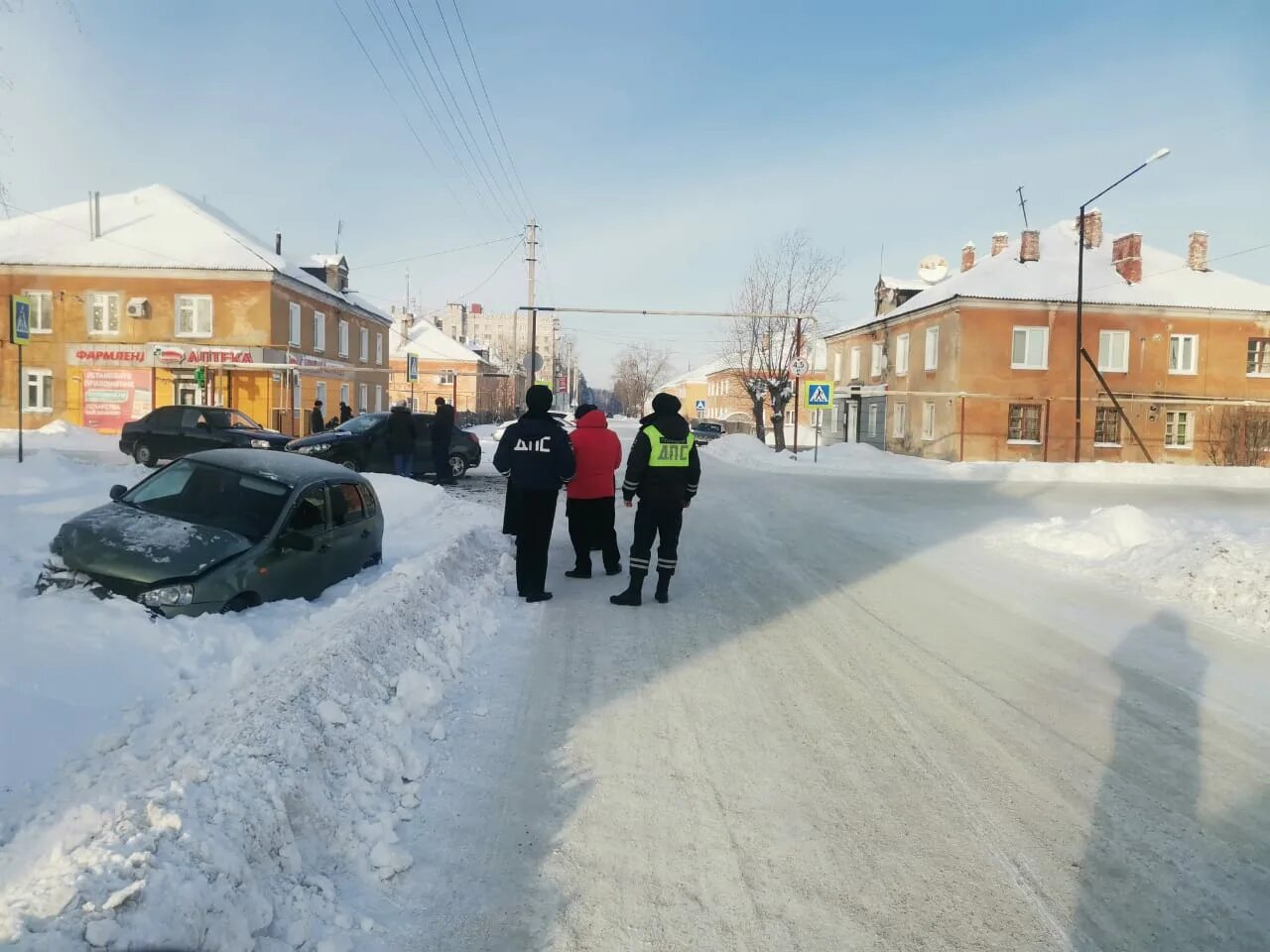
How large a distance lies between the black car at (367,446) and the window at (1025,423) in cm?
2526

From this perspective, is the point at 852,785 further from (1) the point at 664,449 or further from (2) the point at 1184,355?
(2) the point at 1184,355

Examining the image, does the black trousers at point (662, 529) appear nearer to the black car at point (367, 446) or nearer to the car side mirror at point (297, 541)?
the car side mirror at point (297, 541)

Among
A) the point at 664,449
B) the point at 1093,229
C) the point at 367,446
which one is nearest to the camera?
the point at 664,449

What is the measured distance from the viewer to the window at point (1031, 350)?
35625 millimetres

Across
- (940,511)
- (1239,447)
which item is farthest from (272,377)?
(1239,447)

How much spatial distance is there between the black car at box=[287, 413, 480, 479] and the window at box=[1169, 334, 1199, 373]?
104 feet

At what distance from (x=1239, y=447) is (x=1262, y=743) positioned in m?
34.6

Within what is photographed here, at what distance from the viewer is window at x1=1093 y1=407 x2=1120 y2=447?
36.1 m

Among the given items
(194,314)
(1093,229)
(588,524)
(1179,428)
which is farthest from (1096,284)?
(194,314)

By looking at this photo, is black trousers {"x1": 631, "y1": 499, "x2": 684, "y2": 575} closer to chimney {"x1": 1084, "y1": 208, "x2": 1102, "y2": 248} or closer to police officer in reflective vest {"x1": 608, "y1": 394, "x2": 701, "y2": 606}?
police officer in reflective vest {"x1": 608, "y1": 394, "x2": 701, "y2": 606}

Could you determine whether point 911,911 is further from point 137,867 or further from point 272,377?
point 272,377

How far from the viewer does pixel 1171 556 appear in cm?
929

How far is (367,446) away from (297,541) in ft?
43.2

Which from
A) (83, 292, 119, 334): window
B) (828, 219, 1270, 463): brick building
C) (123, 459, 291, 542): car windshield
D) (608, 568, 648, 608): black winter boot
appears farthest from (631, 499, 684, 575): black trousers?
(83, 292, 119, 334): window
